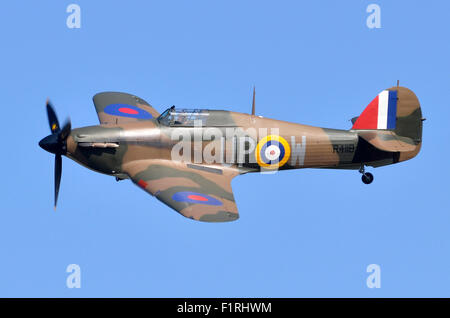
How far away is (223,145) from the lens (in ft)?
75.8

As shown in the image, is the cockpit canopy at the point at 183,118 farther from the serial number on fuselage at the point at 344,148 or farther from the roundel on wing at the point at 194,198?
the serial number on fuselage at the point at 344,148

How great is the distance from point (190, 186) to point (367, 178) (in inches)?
201

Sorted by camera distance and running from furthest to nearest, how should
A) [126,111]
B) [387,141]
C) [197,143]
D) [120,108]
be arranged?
[120,108]
[126,111]
[387,141]
[197,143]

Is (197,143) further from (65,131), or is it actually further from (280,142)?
(65,131)

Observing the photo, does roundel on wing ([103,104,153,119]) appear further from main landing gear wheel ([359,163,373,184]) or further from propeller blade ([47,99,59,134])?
main landing gear wheel ([359,163,373,184])

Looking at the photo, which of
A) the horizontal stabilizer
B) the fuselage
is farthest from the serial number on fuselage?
the horizontal stabilizer

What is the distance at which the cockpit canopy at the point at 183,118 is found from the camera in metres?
23.1

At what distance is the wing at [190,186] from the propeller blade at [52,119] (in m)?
2.04

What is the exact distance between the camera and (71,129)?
23.2 metres

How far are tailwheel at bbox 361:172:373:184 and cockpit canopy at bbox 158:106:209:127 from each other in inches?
181

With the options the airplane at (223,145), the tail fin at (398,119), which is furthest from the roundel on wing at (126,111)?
the tail fin at (398,119)

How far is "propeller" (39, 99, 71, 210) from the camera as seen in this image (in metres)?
22.7

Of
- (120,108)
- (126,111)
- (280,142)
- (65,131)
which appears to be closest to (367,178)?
(280,142)

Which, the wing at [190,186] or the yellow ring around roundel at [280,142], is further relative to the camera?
the yellow ring around roundel at [280,142]
